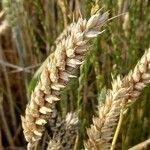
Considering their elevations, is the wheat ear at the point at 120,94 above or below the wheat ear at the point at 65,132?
above

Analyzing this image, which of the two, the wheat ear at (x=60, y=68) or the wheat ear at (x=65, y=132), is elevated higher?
the wheat ear at (x=60, y=68)

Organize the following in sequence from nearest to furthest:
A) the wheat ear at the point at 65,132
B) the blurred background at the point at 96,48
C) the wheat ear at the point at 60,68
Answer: the wheat ear at the point at 60,68
the wheat ear at the point at 65,132
the blurred background at the point at 96,48

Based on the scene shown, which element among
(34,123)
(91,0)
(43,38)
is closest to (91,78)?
(43,38)

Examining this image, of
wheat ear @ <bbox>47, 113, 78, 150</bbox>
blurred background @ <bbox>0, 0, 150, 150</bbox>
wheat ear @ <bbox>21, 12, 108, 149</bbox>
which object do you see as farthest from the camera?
blurred background @ <bbox>0, 0, 150, 150</bbox>

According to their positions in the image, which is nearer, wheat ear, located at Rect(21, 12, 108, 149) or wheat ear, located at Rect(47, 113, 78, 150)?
wheat ear, located at Rect(21, 12, 108, 149)

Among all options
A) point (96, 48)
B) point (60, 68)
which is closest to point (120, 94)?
point (60, 68)

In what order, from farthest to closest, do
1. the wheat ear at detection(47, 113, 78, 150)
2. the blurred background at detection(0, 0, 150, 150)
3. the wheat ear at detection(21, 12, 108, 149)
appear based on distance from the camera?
the blurred background at detection(0, 0, 150, 150)
the wheat ear at detection(47, 113, 78, 150)
the wheat ear at detection(21, 12, 108, 149)

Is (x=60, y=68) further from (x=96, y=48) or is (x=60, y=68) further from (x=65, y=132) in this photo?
(x=96, y=48)

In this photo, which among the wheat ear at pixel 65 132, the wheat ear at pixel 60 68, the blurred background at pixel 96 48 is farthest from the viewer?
the blurred background at pixel 96 48

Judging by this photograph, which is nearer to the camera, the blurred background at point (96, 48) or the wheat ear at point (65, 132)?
the wheat ear at point (65, 132)
